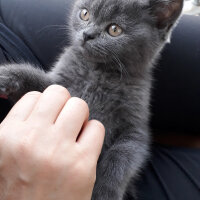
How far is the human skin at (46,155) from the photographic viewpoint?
23.8 inches

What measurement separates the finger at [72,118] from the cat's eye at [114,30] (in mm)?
344

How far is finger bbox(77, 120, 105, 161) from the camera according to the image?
0.66 meters

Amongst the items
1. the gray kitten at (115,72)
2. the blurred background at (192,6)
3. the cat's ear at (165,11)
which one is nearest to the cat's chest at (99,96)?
the gray kitten at (115,72)

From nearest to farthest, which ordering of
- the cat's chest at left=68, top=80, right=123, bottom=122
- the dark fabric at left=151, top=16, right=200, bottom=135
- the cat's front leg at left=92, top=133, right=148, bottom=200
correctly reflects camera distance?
the cat's front leg at left=92, top=133, right=148, bottom=200 → the cat's chest at left=68, top=80, right=123, bottom=122 → the dark fabric at left=151, top=16, right=200, bottom=135

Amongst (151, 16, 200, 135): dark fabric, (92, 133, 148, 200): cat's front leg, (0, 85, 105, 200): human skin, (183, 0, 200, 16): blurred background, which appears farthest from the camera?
(183, 0, 200, 16): blurred background

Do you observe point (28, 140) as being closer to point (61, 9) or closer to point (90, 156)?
point (90, 156)

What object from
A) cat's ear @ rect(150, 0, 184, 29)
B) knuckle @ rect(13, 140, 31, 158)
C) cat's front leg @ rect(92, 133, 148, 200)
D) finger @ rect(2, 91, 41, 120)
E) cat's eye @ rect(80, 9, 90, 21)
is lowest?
cat's front leg @ rect(92, 133, 148, 200)

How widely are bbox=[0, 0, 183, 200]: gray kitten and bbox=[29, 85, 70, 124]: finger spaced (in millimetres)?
220

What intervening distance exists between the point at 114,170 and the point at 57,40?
0.70 m

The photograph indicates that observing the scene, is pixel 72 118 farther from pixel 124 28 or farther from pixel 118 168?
pixel 124 28

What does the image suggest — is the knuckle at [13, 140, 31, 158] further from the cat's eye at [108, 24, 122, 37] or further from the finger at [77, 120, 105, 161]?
the cat's eye at [108, 24, 122, 37]

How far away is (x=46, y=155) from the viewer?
0.61 metres

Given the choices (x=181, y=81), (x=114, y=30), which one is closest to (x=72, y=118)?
(x=114, y=30)

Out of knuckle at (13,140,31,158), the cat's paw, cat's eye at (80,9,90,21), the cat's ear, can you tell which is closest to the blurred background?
the cat's ear
